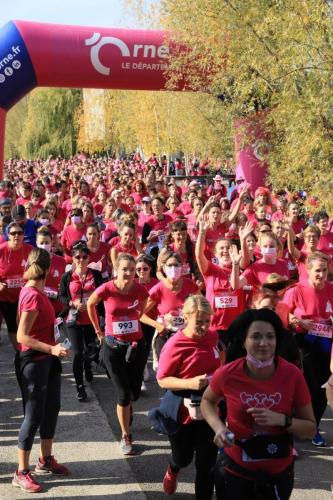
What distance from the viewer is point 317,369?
5453mm

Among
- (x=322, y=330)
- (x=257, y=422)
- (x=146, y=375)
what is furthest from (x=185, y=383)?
(x=146, y=375)

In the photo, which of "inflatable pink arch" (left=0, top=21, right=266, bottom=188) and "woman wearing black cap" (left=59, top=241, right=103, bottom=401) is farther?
"inflatable pink arch" (left=0, top=21, right=266, bottom=188)

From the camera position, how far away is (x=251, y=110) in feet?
47.0

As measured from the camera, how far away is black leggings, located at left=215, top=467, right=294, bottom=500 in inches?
128

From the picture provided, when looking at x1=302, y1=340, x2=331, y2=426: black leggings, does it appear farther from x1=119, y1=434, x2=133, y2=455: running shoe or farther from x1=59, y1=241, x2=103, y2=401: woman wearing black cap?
x1=59, y1=241, x2=103, y2=401: woman wearing black cap

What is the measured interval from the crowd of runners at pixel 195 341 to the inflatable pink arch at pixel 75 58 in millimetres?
6878

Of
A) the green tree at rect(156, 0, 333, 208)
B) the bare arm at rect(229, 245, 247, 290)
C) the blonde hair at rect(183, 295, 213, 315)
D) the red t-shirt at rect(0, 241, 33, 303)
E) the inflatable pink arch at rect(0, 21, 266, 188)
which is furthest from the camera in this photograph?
the inflatable pink arch at rect(0, 21, 266, 188)

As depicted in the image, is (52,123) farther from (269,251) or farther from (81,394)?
(269,251)

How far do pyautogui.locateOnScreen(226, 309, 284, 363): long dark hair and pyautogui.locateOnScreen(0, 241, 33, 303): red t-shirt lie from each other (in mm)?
4153

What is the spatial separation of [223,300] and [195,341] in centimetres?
179

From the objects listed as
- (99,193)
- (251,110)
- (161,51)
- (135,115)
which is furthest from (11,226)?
(135,115)

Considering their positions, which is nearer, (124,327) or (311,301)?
(311,301)

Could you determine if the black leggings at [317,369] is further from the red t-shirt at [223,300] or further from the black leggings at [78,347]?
the black leggings at [78,347]

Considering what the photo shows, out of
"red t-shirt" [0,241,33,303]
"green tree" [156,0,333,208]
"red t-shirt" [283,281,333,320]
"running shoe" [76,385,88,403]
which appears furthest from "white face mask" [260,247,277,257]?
"green tree" [156,0,333,208]
